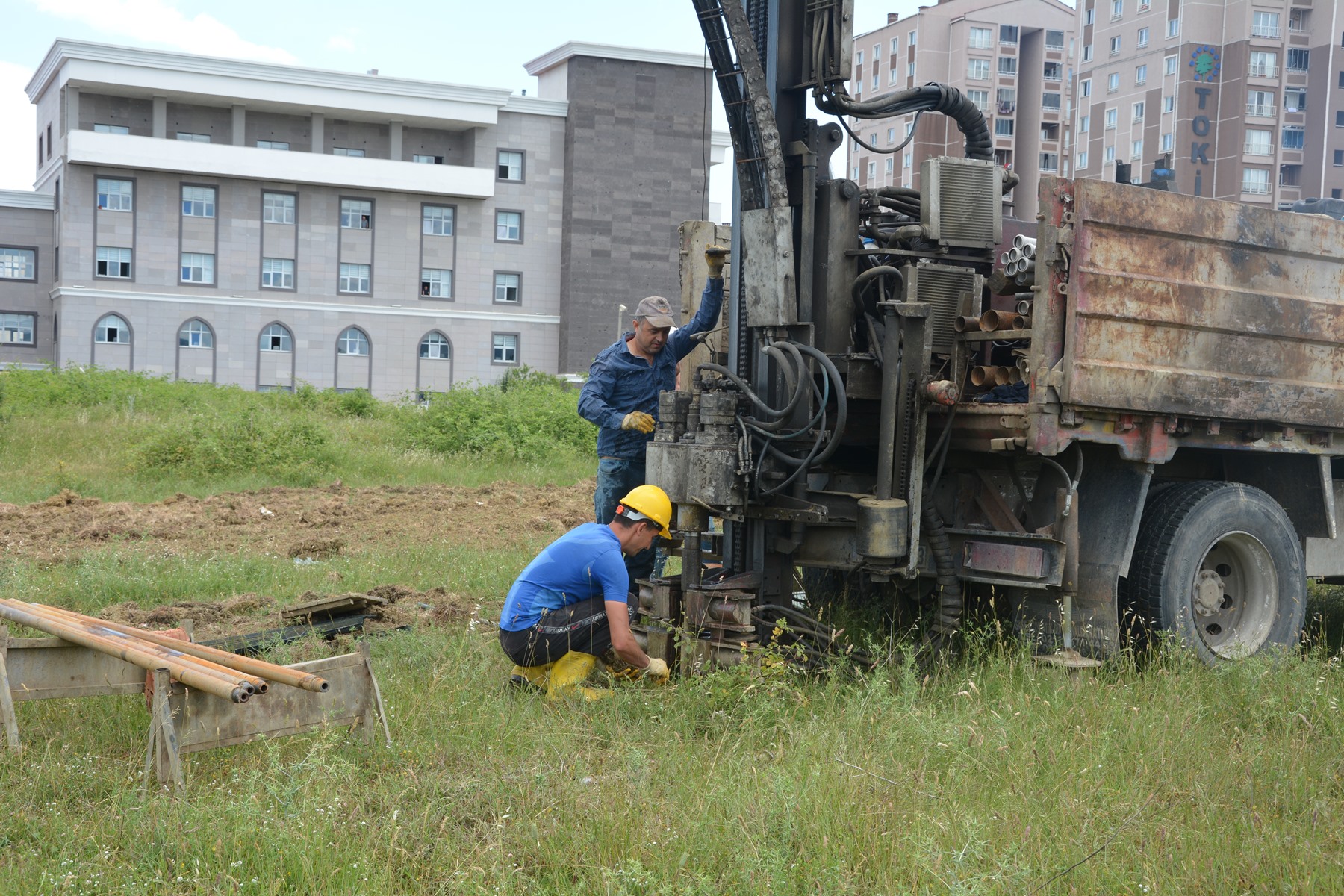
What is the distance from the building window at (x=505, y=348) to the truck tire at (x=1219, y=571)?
142 feet

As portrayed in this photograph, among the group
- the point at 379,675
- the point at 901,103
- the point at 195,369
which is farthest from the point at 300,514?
the point at 195,369

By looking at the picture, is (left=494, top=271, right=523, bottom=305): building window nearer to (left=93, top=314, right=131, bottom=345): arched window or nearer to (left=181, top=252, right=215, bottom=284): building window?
(left=181, top=252, right=215, bottom=284): building window

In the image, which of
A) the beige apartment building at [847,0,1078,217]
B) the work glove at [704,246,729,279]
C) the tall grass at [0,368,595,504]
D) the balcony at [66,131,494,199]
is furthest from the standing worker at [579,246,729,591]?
the beige apartment building at [847,0,1078,217]

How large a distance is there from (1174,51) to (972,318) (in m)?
54.5

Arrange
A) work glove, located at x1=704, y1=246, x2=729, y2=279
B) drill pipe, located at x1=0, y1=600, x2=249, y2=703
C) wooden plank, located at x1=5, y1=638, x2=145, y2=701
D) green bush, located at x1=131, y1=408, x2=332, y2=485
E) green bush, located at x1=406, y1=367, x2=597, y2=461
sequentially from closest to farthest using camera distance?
1. drill pipe, located at x1=0, y1=600, x2=249, y2=703
2. wooden plank, located at x1=5, y1=638, x2=145, y2=701
3. work glove, located at x1=704, y1=246, x2=729, y2=279
4. green bush, located at x1=131, y1=408, x2=332, y2=485
5. green bush, located at x1=406, y1=367, x2=597, y2=461

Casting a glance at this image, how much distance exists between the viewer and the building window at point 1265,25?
53.1m

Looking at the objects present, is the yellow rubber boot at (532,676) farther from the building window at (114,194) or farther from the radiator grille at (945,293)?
the building window at (114,194)

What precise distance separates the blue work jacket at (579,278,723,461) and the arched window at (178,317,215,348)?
40.5m

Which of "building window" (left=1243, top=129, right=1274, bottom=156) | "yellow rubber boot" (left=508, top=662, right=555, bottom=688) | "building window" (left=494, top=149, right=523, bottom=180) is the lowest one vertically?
"yellow rubber boot" (left=508, top=662, right=555, bottom=688)

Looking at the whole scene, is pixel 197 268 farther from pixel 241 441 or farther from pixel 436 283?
pixel 241 441

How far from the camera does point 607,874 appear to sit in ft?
12.2

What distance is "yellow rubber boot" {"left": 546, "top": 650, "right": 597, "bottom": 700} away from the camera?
604 centimetres

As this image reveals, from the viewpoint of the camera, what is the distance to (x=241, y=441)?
17.0m

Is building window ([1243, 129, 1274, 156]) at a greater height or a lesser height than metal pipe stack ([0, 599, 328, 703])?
greater
